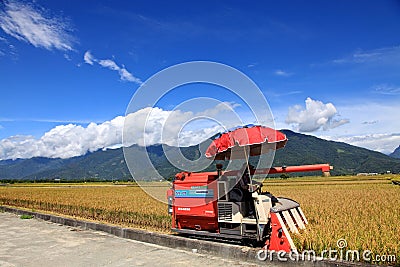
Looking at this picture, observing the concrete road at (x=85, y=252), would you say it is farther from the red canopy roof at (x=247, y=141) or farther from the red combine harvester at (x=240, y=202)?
the red canopy roof at (x=247, y=141)

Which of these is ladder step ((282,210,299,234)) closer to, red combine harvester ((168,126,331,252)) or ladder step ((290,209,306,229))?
red combine harvester ((168,126,331,252))

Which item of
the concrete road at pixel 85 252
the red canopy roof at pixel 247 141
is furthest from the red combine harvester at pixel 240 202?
the concrete road at pixel 85 252

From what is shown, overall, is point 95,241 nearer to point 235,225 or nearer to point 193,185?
point 193,185

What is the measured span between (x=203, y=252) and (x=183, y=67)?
177 inches

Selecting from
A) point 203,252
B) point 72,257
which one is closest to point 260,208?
point 203,252

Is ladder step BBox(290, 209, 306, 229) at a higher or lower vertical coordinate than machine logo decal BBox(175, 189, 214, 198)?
lower

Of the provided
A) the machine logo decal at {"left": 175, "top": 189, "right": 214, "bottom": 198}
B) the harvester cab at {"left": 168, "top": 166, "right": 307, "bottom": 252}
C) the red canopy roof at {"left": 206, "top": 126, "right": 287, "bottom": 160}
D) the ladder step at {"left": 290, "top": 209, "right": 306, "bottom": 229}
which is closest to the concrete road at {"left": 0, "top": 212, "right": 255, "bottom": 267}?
the harvester cab at {"left": 168, "top": 166, "right": 307, "bottom": 252}

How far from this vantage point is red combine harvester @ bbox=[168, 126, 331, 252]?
7.06 metres

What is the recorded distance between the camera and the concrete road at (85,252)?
7.01m

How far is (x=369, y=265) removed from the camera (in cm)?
527

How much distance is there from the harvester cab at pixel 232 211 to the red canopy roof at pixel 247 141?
69cm

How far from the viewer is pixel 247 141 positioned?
23.1 ft

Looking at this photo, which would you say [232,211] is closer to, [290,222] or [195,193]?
[195,193]

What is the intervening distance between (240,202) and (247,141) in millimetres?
1471
